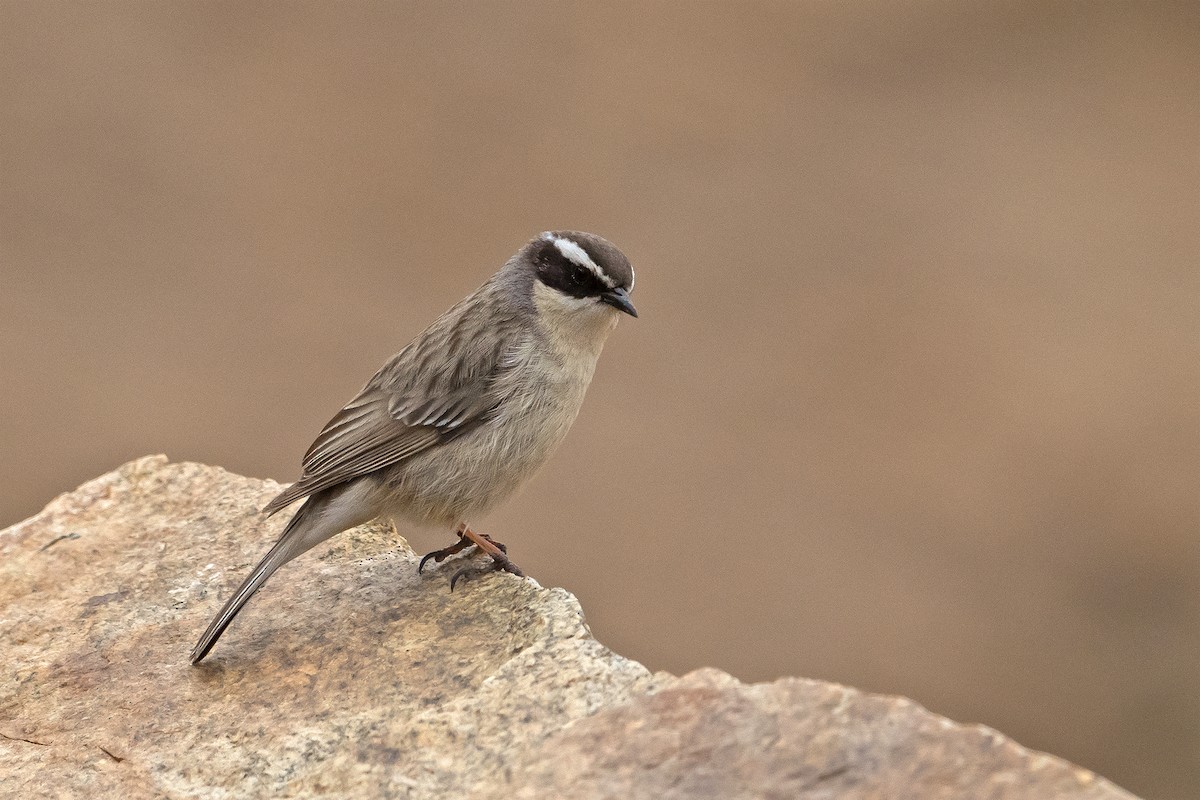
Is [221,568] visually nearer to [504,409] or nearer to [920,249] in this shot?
[504,409]

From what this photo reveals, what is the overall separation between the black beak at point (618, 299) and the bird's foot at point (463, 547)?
1.26 m

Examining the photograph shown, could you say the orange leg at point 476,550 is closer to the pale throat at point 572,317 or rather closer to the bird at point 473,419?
the bird at point 473,419

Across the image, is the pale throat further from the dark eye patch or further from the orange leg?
the orange leg

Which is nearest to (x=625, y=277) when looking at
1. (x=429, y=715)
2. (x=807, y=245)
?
(x=429, y=715)

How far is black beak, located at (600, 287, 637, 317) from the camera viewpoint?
6.20 m

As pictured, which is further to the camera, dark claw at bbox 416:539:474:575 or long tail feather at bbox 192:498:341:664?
dark claw at bbox 416:539:474:575

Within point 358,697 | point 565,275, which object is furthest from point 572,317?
point 358,697

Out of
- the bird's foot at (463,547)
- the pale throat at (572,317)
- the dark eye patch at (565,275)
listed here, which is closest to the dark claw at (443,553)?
the bird's foot at (463,547)

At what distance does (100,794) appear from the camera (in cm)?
491

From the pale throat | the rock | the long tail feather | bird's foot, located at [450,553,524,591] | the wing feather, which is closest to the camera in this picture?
the rock

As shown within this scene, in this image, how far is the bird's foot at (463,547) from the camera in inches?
245

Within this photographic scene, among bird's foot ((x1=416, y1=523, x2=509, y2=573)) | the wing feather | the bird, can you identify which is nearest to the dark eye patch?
the bird

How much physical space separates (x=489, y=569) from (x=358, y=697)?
43.9 inches

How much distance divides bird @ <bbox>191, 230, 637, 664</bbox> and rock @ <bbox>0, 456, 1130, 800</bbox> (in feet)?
1.22
